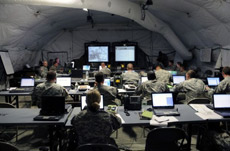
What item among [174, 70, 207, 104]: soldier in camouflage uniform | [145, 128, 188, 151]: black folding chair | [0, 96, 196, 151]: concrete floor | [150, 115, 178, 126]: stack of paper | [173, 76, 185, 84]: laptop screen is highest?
[173, 76, 185, 84]: laptop screen

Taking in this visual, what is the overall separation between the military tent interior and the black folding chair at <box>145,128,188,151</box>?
13.7 ft

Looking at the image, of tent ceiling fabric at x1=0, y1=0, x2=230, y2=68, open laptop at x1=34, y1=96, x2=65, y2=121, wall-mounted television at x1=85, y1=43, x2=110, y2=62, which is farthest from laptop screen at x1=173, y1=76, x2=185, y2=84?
wall-mounted television at x1=85, y1=43, x2=110, y2=62

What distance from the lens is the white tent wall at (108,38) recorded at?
38.8 ft

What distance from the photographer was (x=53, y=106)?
3051mm

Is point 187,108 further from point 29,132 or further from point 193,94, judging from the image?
point 29,132

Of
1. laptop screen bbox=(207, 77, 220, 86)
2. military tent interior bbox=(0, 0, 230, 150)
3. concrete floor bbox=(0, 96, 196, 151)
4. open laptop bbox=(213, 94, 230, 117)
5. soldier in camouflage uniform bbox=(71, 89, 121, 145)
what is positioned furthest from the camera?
military tent interior bbox=(0, 0, 230, 150)

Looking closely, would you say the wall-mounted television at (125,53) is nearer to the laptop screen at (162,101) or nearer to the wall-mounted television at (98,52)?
the wall-mounted television at (98,52)

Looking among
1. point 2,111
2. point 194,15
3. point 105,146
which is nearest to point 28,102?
point 2,111

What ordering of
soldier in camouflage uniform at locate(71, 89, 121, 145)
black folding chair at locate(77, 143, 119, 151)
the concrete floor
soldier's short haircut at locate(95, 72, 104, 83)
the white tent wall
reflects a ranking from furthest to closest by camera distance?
1. the white tent wall
2. soldier's short haircut at locate(95, 72, 104, 83)
3. the concrete floor
4. soldier in camouflage uniform at locate(71, 89, 121, 145)
5. black folding chair at locate(77, 143, 119, 151)

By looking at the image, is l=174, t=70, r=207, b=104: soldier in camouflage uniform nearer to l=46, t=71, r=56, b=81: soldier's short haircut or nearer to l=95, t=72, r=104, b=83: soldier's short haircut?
l=95, t=72, r=104, b=83: soldier's short haircut

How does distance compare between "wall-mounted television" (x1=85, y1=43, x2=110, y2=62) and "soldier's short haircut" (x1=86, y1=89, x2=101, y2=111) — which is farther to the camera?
"wall-mounted television" (x1=85, y1=43, x2=110, y2=62)

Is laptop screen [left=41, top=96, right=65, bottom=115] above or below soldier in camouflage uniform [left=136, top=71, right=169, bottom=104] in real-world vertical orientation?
below

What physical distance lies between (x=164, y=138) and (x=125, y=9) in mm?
6094

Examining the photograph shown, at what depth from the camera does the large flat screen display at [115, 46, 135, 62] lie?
11.7 metres
